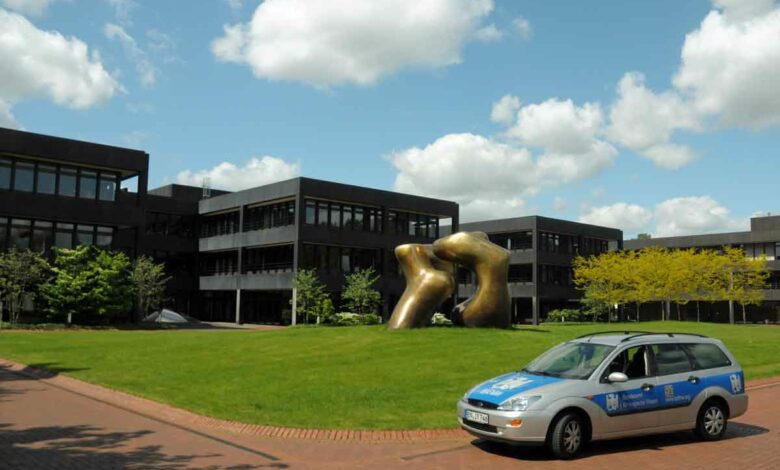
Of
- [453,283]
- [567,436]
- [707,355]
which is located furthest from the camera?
[453,283]

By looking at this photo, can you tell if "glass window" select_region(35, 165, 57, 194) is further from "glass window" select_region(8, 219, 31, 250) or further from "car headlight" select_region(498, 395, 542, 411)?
"car headlight" select_region(498, 395, 542, 411)

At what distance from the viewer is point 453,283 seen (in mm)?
25312

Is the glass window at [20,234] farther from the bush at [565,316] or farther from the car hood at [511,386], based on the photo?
the bush at [565,316]

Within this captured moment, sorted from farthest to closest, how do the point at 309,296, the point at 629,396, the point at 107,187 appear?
the point at 309,296, the point at 107,187, the point at 629,396

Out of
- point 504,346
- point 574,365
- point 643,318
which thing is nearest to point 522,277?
point 643,318

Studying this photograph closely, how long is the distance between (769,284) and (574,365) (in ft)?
226

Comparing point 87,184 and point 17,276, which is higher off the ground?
point 87,184

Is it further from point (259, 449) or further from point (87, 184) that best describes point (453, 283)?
point (87, 184)

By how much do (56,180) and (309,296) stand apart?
1728 cm

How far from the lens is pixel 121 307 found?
38.0 metres

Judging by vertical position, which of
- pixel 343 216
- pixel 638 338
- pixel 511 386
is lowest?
pixel 511 386

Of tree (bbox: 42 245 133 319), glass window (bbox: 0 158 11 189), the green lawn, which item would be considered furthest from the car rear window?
glass window (bbox: 0 158 11 189)

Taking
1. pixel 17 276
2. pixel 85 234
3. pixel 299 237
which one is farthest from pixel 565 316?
pixel 17 276

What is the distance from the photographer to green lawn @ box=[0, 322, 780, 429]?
38.9 feet
